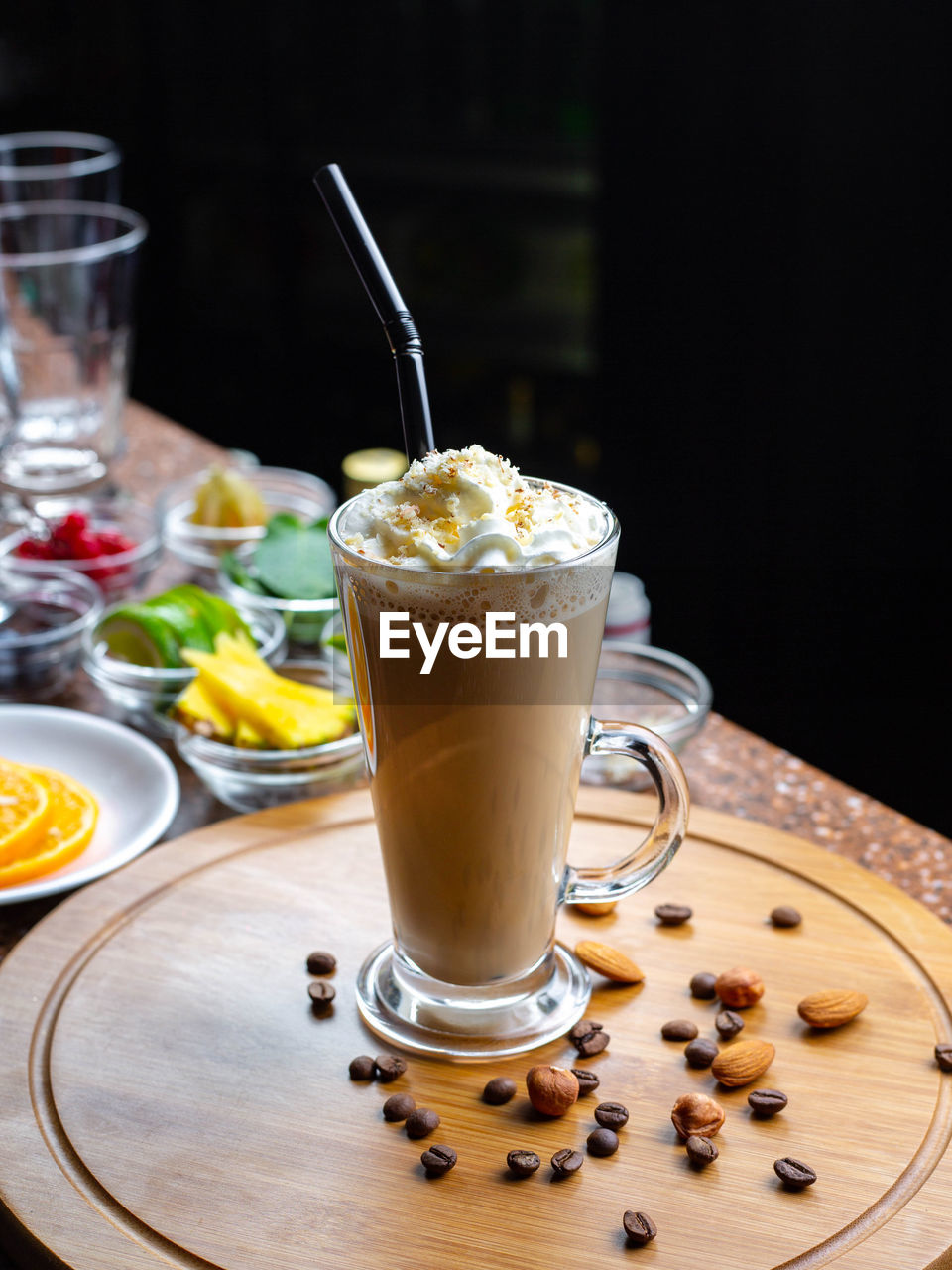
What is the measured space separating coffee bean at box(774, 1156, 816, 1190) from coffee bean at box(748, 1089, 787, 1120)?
2.1 inches

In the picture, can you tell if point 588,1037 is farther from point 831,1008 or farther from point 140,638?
point 140,638

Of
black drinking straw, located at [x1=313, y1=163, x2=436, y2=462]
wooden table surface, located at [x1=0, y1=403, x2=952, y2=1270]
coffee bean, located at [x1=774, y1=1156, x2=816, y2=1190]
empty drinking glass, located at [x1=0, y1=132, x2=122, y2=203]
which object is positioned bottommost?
wooden table surface, located at [x1=0, y1=403, x2=952, y2=1270]

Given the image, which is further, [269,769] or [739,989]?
[269,769]

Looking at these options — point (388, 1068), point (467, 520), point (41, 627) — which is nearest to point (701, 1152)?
point (388, 1068)

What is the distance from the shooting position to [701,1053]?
0.99 m

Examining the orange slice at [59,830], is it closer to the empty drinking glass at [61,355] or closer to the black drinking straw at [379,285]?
the black drinking straw at [379,285]

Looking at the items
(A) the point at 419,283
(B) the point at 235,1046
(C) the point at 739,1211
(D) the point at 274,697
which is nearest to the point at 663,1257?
(C) the point at 739,1211

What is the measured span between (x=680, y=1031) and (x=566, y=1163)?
0.17 metres

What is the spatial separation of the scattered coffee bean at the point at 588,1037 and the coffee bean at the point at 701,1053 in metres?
0.07

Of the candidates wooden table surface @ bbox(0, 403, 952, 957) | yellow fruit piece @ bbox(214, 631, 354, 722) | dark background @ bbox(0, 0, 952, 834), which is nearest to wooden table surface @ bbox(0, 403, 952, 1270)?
wooden table surface @ bbox(0, 403, 952, 957)

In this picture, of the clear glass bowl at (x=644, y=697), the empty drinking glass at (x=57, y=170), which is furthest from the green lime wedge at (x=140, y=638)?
the empty drinking glass at (x=57, y=170)

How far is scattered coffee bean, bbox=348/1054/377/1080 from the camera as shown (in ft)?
3.22

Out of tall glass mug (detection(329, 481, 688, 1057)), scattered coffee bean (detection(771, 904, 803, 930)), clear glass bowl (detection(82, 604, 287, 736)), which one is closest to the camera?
tall glass mug (detection(329, 481, 688, 1057))

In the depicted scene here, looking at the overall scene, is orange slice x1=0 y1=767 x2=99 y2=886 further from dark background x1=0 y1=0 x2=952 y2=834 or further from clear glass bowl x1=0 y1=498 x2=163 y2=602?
dark background x1=0 y1=0 x2=952 y2=834
